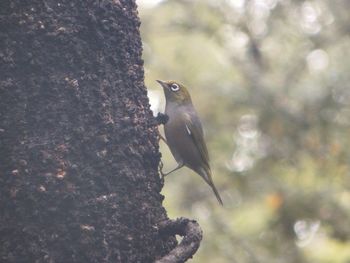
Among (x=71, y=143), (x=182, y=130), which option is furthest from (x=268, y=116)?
(x=71, y=143)

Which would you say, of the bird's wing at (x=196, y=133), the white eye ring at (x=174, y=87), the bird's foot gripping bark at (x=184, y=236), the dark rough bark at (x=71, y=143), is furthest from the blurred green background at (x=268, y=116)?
the dark rough bark at (x=71, y=143)

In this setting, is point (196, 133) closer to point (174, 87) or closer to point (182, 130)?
point (182, 130)

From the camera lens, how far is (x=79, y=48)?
2.83m

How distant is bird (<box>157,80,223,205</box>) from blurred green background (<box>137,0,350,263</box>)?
732 millimetres

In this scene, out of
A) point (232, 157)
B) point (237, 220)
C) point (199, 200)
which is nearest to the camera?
point (237, 220)

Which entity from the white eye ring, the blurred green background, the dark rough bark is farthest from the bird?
the dark rough bark

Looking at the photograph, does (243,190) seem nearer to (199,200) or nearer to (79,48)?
(199,200)

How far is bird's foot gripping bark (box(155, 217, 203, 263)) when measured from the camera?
276cm

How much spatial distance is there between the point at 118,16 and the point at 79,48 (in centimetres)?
33

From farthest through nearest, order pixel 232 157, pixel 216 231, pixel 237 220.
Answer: pixel 232 157 → pixel 237 220 → pixel 216 231

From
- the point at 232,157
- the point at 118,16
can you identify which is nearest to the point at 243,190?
the point at 232,157

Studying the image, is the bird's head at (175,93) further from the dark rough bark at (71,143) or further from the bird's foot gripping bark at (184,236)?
the bird's foot gripping bark at (184,236)

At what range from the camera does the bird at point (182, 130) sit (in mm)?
6125

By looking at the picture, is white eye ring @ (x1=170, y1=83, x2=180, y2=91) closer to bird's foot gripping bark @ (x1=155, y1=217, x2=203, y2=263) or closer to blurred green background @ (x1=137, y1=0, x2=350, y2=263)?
blurred green background @ (x1=137, y1=0, x2=350, y2=263)
